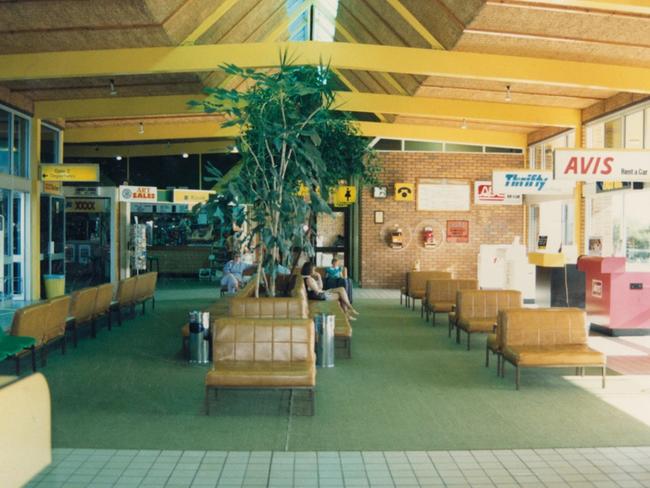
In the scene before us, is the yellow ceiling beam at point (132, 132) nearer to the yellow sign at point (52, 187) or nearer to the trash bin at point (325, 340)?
the yellow sign at point (52, 187)

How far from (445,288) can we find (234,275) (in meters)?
3.98

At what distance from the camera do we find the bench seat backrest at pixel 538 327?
22.9ft

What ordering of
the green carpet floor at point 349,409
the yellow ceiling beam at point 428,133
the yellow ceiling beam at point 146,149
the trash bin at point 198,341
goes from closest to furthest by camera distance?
1. the green carpet floor at point 349,409
2. the trash bin at point 198,341
3. the yellow ceiling beam at point 428,133
4. the yellow ceiling beam at point 146,149

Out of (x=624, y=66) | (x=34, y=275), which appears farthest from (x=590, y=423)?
(x=34, y=275)

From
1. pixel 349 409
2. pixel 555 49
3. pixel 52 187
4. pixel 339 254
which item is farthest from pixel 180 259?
pixel 349 409

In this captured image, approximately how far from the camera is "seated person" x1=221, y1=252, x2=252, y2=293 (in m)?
12.0

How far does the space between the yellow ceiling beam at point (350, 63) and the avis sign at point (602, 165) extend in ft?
5.37

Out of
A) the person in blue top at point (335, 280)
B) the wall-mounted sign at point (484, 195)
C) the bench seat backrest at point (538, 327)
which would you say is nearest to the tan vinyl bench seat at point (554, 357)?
the bench seat backrest at point (538, 327)

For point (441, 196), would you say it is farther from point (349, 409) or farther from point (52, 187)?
point (349, 409)

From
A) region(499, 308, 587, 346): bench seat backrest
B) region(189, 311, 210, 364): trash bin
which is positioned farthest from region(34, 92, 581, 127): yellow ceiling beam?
region(499, 308, 587, 346): bench seat backrest

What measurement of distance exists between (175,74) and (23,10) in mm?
3363

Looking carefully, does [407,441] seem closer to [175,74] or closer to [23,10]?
[23,10]

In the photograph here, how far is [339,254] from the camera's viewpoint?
1894 centimetres

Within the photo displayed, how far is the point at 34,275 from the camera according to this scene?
534 inches
